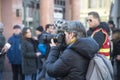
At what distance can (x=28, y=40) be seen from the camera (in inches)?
390

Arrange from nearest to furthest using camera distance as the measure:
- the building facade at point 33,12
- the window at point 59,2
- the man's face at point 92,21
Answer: the man's face at point 92,21, the building facade at point 33,12, the window at point 59,2

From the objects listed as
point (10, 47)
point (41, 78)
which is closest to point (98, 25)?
point (41, 78)

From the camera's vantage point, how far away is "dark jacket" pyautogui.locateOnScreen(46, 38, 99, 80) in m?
4.26

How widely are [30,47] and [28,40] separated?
0.64ft

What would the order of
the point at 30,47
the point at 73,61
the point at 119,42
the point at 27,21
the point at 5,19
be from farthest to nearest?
the point at 27,21
the point at 5,19
the point at 30,47
the point at 119,42
the point at 73,61

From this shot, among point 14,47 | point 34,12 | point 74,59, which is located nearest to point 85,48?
point 74,59

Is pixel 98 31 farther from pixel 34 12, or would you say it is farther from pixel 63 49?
pixel 34 12

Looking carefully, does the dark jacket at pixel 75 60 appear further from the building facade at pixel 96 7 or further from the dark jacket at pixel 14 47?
the building facade at pixel 96 7

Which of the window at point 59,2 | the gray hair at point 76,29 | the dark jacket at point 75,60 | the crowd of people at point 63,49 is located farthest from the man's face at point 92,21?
the window at point 59,2

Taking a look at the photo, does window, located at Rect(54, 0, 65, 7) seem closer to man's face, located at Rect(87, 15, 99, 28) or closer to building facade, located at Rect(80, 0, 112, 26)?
building facade, located at Rect(80, 0, 112, 26)

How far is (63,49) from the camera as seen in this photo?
452cm

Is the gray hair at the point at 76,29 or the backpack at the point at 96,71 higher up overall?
the gray hair at the point at 76,29

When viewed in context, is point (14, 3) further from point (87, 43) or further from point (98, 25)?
point (87, 43)

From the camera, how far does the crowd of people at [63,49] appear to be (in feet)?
14.0
